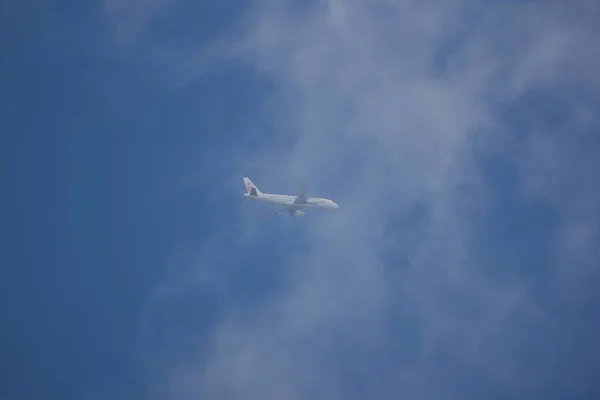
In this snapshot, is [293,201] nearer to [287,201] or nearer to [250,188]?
[287,201]

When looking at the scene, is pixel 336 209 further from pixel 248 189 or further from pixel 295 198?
pixel 248 189

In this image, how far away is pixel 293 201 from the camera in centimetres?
8694

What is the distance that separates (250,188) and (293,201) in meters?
6.95

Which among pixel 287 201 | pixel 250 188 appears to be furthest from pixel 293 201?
pixel 250 188

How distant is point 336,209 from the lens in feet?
293

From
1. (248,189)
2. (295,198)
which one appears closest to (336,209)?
(295,198)

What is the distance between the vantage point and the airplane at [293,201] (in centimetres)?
8631

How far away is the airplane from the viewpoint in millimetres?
86312

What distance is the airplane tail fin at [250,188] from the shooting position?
86312 mm

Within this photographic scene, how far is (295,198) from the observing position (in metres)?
87.0

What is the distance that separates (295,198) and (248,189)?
743 cm

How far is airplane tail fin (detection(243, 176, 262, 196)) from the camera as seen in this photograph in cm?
8631

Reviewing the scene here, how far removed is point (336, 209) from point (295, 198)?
661 centimetres

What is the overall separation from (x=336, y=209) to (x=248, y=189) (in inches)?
516
